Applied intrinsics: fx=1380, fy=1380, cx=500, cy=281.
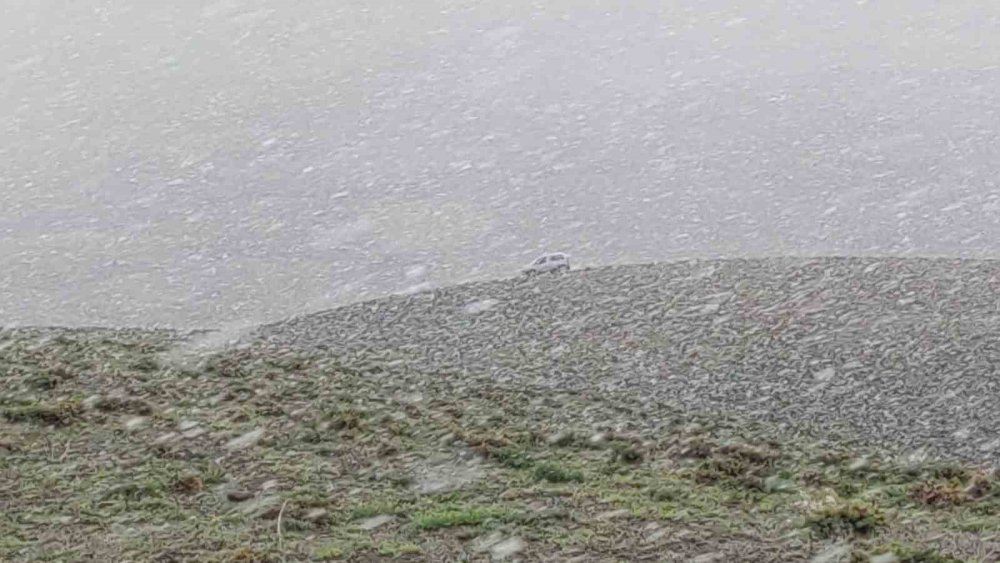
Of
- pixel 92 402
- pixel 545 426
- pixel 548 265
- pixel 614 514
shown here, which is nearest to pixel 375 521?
pixel 614 514

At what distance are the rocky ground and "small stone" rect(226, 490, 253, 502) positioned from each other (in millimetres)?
43

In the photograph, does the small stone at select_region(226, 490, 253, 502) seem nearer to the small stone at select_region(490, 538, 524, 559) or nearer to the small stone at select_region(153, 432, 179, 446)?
the small stone at select_region(153, 432, 179, 446)

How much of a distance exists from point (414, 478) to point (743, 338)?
330 centimetres

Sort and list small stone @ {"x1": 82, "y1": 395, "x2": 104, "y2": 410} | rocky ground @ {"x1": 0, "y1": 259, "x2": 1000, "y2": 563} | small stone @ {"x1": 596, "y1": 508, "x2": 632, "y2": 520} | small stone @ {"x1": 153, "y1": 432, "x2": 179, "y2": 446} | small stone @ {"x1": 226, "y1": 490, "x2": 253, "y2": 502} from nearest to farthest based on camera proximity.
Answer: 1. rocky ground @ {"x1": 0, "y1": 259, "x2": 1000, "y2": 563}
2. small stone @ {"x1": 596, "y1": 508, "x2": 632, "y2": 520}
3. small stone @ {"x1": 226, "y1": 490, "x2": 253, "y2": 502}
4. small stone @ {"x1": 153, "y1": 432, "x2": 179, "y2": 446}
5. small stone @ {"x1": 82, "y1": 395, "x2": 104, "y2": 410}

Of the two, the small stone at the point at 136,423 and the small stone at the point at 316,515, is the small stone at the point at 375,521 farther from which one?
the small stone at the point at 136,423

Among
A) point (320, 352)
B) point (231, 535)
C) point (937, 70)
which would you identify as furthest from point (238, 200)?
point (231, 535)

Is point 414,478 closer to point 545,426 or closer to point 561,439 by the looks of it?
point 561,439

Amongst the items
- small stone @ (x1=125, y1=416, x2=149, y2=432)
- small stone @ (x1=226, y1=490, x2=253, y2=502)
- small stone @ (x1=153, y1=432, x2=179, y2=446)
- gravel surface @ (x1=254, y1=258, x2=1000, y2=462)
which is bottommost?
gravel surface @ (x1=254, y1=258, x2=1000, y2=462)

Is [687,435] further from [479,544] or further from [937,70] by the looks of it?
[937,70]

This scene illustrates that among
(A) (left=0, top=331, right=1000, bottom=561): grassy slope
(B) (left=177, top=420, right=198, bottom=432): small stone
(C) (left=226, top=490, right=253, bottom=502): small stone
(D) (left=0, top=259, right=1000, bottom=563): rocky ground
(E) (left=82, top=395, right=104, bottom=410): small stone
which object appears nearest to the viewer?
(A) (left=0, top=331, right=1000, bottom=561): grassy slope

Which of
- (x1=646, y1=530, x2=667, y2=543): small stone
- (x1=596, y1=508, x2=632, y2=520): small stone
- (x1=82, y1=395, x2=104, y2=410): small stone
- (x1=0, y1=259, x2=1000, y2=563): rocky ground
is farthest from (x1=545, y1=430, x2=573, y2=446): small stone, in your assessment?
(x1=82, y1=395, x2=104, y2=410): small stone

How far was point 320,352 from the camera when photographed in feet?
34.3

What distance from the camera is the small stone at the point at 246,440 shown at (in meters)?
8.08

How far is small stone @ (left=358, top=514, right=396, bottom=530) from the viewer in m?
6.52
